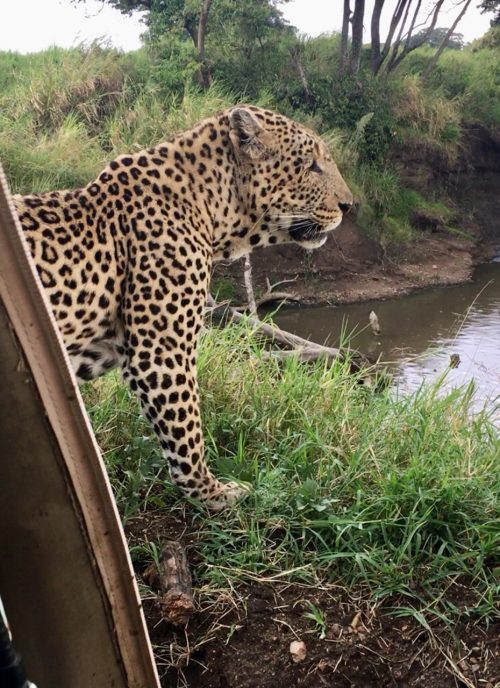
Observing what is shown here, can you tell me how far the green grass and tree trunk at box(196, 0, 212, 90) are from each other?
44.6 ft

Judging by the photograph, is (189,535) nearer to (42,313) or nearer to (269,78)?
(42,313)

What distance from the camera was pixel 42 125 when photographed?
13297 mm

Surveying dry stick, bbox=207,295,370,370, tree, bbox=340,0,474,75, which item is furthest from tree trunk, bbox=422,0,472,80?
dry stick, bbox=207,295,370,370

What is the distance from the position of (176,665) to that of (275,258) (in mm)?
11332

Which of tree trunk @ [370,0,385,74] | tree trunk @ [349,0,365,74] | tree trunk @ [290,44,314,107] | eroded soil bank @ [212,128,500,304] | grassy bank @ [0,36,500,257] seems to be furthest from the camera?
tree trunk @ [370,0,385,74]

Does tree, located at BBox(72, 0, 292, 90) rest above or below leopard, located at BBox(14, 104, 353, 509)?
above

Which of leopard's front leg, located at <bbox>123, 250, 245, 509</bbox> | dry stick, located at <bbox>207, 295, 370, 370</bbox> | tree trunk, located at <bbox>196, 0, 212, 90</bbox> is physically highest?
tree trunk, located at <bbox>196, 0, 212, 90</bbox>

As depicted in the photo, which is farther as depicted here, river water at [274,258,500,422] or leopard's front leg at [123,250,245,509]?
river water at [274,258,500,422]

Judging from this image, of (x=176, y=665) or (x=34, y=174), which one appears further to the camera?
(x=34, y=174)

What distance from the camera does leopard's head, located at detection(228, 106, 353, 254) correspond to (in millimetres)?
3316

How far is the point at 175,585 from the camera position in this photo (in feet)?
8.99

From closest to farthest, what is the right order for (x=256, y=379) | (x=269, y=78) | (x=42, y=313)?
1. (x=42, y=313)
2. (x=256, y=379)
3. (x=269, y=78)

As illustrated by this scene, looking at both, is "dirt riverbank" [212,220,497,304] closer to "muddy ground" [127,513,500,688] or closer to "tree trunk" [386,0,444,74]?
"tree trunk" [386,0,444,74]

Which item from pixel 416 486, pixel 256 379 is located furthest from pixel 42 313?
pixel 256 379
